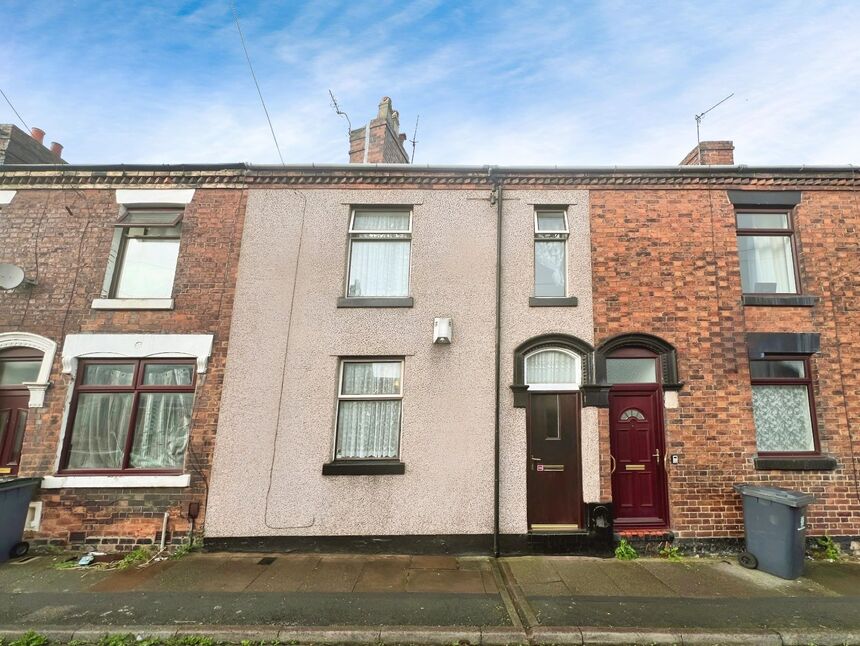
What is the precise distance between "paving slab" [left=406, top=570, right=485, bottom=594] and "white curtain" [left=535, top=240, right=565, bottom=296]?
435cm

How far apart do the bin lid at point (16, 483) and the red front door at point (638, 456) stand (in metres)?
8.76

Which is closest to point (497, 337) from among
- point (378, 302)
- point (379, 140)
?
point (378, 302)

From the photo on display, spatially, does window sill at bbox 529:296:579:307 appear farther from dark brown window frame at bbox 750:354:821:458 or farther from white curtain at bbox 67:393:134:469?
white curtain at bbox 67:393:134:469

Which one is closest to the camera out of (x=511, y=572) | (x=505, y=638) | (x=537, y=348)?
(x=505, y=638)

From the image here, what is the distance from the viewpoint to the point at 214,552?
6.26 metres

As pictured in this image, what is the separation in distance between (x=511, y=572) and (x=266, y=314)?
210 inches

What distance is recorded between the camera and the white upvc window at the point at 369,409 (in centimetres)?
668

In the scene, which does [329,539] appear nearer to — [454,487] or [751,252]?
[454,487]

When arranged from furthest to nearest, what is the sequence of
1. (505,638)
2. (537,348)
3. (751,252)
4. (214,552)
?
(751,252) → (537,348) → (214,552) → (505,638)

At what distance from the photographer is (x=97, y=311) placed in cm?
700

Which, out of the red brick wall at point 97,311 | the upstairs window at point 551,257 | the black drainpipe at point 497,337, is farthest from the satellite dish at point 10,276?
the upstairs window at point 551,257

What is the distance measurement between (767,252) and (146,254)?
35.8 ft

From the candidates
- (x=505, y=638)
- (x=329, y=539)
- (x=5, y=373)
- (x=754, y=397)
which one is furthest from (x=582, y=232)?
(x=5, y=373)

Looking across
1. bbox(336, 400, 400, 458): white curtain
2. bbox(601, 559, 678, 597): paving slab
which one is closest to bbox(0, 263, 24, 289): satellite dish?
bbox(336, 400, 400, 458): white curtain
